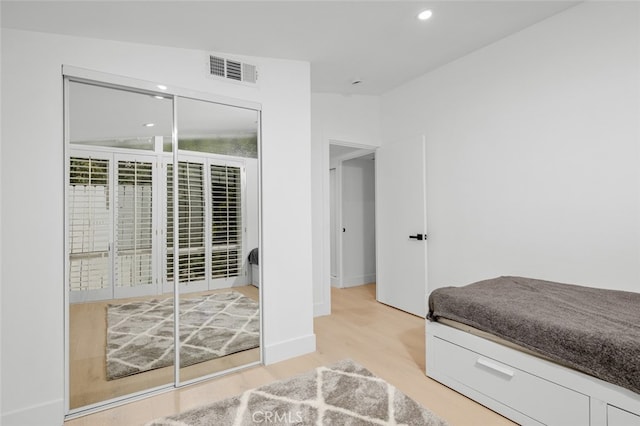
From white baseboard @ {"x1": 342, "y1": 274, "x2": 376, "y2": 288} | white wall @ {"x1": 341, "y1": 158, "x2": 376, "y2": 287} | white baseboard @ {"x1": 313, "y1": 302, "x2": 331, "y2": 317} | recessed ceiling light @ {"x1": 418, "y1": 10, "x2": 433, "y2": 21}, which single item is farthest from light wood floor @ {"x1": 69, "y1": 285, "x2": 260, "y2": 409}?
white wall @ {"x1": 341, "y1": 158, "x2": 376, "y2": 287}

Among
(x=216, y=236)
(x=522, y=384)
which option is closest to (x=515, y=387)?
(x=522, y=384)

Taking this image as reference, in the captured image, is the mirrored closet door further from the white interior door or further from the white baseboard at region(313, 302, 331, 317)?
the white interior door

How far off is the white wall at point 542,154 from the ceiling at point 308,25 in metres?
0.29

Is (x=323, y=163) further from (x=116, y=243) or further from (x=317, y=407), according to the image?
(x=317, y=407)

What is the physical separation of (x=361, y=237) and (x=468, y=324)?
11.3 feet

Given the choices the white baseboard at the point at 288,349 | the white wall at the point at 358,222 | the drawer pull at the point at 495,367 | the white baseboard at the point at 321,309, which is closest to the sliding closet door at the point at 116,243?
the white baseboard at the point at 288,349

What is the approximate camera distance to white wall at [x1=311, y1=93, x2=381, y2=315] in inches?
150

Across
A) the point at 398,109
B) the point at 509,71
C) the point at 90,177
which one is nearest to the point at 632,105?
the point at 509,71

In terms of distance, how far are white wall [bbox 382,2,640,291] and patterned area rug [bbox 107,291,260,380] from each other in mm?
2130

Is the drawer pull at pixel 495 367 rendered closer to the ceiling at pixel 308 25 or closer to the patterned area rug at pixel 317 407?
the patterned area rug at pixel 317 407

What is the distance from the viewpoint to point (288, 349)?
271 centimetres

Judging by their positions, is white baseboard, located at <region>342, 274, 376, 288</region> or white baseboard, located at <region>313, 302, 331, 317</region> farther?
white baseboard, located at <region>342, 274, 376, 288</region>

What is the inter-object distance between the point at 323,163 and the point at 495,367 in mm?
2647

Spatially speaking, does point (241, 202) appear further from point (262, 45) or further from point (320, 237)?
point (320, 237)
